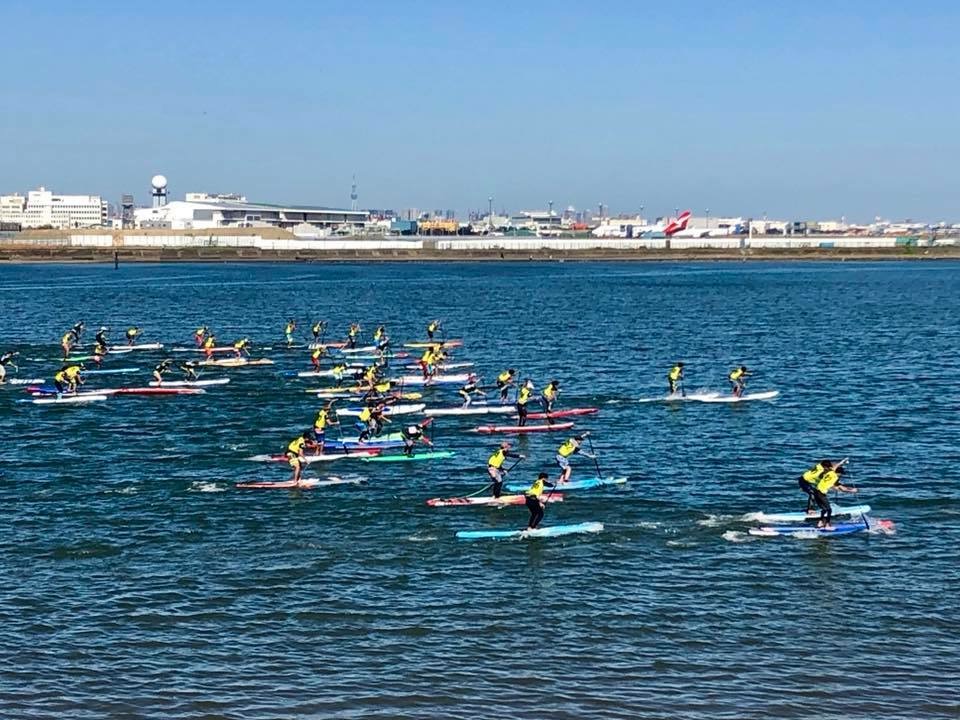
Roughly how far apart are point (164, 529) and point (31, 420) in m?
25.3

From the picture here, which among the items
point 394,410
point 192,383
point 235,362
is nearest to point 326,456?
point 394,410

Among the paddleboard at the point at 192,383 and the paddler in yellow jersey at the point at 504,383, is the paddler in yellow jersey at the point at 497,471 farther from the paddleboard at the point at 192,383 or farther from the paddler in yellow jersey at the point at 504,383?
the paddleboard at the point at 192,383

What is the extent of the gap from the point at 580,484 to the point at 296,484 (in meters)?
9.88

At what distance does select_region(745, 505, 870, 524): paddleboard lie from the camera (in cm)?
3950

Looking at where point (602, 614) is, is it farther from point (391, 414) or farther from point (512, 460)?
point (391, 414)

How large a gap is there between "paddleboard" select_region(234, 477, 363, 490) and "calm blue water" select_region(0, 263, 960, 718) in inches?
28.3

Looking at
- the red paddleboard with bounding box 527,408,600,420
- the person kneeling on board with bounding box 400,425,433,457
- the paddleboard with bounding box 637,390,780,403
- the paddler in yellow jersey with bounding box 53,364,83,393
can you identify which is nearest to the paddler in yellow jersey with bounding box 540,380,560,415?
the red paddleboard with bounding box 527,408,600,420

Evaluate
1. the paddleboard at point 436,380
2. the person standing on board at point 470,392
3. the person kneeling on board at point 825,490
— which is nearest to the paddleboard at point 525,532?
the person kneeling on board at point 825,490

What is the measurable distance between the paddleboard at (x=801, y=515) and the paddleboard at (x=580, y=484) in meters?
6.23

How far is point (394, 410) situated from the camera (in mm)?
64250

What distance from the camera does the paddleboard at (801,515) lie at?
39.5m

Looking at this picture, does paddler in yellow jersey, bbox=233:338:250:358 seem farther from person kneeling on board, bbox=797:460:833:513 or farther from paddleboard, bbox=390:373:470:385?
person kneeling on board, bbox=797:460:833:513

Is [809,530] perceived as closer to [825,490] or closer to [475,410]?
[825,490]

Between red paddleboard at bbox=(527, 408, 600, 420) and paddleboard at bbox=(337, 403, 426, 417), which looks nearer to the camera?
red paddleboard at bbox=(527, 408, 600, 420)
